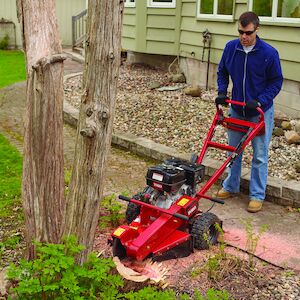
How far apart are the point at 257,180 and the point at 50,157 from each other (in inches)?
98.3

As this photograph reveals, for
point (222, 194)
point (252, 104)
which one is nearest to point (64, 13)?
point (222, 194)

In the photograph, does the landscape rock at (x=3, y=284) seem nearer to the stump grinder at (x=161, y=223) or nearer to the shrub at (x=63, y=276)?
the shrub at (x=63, y=276)

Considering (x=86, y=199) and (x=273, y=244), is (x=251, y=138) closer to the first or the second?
(x=273, y=244)

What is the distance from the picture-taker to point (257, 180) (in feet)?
18.2

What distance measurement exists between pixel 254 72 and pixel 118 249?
7.44ft

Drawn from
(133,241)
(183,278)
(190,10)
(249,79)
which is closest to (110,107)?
(133,241)

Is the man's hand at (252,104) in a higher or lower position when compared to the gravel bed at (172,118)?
higher

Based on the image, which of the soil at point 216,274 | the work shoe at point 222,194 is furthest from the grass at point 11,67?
the soil at point 216,274

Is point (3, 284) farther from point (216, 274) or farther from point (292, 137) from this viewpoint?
point (292, 137)

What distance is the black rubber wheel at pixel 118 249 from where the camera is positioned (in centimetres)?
409

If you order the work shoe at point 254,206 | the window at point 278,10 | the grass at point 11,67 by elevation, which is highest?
the window at point 278,10

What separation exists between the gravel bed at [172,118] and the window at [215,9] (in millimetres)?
1527

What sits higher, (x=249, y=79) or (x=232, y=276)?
(x=249, y=79)

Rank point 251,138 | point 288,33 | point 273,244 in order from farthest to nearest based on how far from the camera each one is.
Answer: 1. point 288,33
2. point 251,138
3. point 273,244
